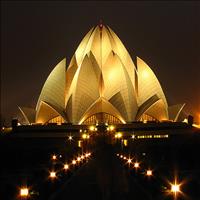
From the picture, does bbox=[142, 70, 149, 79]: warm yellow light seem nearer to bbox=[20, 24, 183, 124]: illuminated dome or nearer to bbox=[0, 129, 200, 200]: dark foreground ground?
bbox=[20, 24, 183, 124]: illuminated dome

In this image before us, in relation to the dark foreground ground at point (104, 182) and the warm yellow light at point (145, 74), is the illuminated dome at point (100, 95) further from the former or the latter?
the dark foreground ground at point (104, 182)

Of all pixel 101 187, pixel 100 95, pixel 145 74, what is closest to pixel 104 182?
pixel 101 187

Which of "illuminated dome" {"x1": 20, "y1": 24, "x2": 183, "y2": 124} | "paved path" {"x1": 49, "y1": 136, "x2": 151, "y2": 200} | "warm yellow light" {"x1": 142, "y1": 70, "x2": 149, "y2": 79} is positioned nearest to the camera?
"paved path" {"x1": 49, "y1": 136, "x2": 151, "y2": 200}

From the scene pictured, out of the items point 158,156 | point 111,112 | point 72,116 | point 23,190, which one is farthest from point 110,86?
point 23,190

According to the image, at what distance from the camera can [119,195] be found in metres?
8.09

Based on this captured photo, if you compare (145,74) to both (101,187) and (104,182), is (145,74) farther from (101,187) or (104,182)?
(101,187)

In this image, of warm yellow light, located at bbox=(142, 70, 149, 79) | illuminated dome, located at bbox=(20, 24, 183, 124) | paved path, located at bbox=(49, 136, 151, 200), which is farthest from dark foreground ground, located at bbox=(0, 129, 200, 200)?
warm yellow light, located at bbox=(142, 70, 149, 79)

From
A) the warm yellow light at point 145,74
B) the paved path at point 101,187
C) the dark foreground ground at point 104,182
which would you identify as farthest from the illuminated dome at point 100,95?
the paved path at point 101,187

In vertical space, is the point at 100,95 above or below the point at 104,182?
above

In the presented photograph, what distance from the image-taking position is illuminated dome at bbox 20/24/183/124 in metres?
34.3

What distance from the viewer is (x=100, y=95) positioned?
115ft

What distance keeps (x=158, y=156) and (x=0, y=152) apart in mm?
7623

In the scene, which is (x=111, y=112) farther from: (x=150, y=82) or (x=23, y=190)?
(x=23, y=190)

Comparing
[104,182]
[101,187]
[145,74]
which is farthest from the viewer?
[145,74]
